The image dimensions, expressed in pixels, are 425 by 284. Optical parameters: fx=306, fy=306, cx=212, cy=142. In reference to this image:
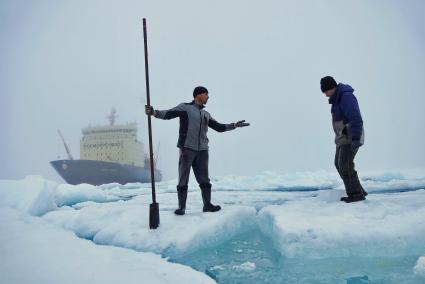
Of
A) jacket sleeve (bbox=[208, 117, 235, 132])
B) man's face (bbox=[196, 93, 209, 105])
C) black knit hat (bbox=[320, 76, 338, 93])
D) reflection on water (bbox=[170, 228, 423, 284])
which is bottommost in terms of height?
reflection on water (bbox=[170, 228, 423, 284])

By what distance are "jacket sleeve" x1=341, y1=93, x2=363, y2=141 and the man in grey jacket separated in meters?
1.96

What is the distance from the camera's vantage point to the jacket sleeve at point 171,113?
13.5 feet

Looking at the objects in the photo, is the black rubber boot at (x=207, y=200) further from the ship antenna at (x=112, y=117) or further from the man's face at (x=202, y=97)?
the ship antenna at (x=112, y=117)

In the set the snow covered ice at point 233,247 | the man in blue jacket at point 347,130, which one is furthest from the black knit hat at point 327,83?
the snow covered ice at point 233,247

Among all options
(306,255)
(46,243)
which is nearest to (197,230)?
(306,255)

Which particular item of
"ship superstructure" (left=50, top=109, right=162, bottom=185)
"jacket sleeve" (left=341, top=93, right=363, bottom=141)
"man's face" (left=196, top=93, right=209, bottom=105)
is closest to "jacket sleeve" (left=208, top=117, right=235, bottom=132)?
"man's face" (left=196, top=93, right=209, bottom=105)

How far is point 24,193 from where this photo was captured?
6.67m

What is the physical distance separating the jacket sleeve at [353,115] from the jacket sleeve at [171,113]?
223 cm

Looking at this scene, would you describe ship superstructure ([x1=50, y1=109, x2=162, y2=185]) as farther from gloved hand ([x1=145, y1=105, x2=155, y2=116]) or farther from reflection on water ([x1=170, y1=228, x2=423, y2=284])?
reflection on water ([x1=170, y1=228, x2=423, y2=284])

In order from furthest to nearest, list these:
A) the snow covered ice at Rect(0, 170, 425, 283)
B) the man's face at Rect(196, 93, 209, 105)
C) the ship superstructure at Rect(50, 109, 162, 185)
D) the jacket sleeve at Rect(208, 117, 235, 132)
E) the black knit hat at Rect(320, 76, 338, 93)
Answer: the ship superstructure at Rect(50, 109, 162, 185) → the jacket sleeve at Rect(208, 117, 235, 132) → the man's face at Rect(196, 93, 209, 105) → the black knit hat at Rect(320, 76, 338, 93) → the snow covered ice at Rect(0, 170, 425, 283)

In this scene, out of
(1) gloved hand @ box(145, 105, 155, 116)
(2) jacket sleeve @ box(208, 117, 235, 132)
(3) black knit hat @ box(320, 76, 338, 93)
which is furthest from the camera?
(2) jacket sleeve @ box(208, 117, 235, 132)

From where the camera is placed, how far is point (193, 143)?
4.33 meters

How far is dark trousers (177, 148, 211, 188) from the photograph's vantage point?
14.0 ft

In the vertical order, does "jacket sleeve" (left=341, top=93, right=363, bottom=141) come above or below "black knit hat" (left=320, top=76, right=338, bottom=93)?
below
